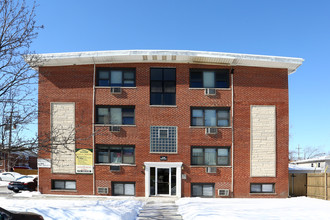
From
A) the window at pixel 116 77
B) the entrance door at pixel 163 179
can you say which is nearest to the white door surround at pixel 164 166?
the entrance door at pixel 163 179

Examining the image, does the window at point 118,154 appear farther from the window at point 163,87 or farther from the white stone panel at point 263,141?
the white stone panel at point 263,141

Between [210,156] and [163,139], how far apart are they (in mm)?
3620

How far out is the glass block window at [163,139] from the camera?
20.5 metres

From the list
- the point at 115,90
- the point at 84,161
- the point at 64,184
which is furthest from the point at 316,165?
the point at 64,184

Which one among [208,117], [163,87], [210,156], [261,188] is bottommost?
[261,188]

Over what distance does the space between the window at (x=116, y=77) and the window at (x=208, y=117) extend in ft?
16.7

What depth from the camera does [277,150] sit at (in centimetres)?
2072

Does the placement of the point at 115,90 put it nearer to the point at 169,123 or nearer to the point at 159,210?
the point at 169,123

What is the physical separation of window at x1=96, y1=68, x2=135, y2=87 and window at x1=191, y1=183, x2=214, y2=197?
864 centimetres

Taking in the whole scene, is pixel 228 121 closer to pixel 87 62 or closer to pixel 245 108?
pixel 245 108

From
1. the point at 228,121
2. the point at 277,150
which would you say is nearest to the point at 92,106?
the point at 228,121

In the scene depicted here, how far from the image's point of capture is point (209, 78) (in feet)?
69.3

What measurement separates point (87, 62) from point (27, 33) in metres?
10.5

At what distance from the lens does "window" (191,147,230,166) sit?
20.6 m
